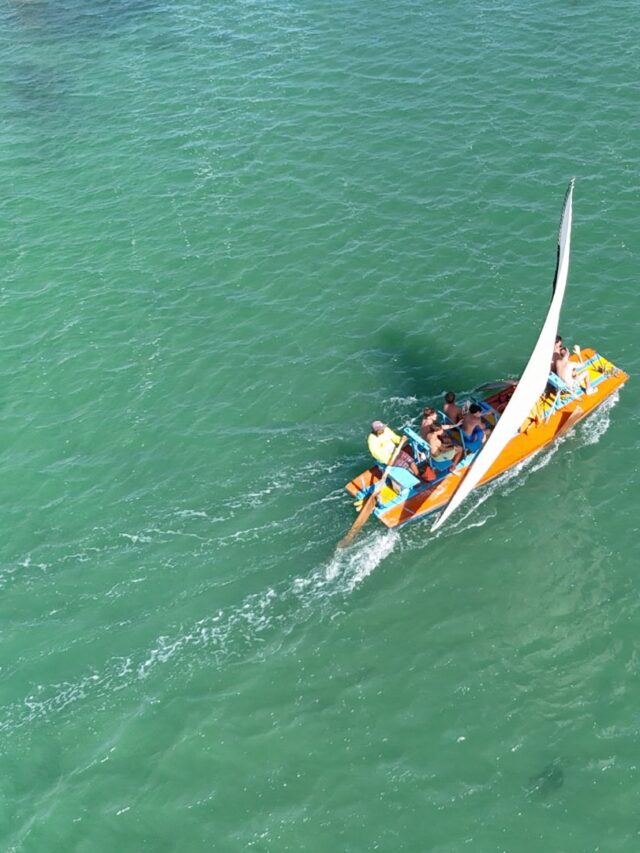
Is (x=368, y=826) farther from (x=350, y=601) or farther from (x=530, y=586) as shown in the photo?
(x=530, y=586)

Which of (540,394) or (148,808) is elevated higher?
(540,394)

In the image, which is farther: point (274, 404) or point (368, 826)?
point (274, 404)

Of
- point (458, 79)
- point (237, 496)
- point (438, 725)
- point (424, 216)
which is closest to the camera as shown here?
point (438, 725)

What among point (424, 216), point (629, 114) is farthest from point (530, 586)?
point (629, 114)

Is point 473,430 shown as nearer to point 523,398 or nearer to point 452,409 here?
point 452,409

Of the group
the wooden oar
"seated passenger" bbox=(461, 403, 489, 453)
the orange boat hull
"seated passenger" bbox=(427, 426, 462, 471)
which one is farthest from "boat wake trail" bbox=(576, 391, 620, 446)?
the wooden oar

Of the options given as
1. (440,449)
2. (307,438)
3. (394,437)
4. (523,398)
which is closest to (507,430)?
(523,398)

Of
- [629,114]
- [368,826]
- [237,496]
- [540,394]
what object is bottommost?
[368,826]
